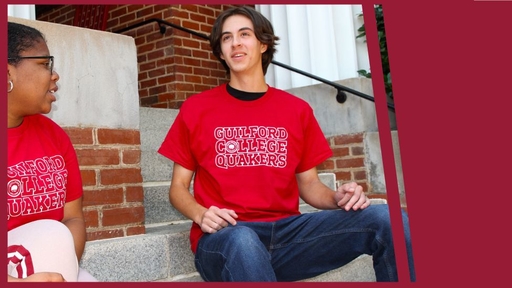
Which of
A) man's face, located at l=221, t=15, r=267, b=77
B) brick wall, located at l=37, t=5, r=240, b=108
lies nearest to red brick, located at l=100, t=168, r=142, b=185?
man's face, located at l=221, t=15, r=267, b=77

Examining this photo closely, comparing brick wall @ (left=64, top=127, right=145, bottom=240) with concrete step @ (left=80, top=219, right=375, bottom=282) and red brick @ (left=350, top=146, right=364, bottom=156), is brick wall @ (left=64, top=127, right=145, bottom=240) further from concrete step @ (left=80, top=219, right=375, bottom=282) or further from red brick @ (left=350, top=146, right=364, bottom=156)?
red brick @ (left=350, top=146, right=364, bottom=156)

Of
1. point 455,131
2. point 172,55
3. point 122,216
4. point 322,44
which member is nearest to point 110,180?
point 122,216

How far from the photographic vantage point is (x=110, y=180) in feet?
6.69

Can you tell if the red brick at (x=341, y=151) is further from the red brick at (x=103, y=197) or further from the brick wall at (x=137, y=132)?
the red brick at (x=103, y=197)

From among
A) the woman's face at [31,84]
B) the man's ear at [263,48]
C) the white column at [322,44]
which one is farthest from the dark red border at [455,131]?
the white column at [322,44]

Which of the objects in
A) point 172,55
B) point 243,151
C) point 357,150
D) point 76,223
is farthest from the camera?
point 172,55

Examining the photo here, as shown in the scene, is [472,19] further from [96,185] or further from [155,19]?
[155,19]

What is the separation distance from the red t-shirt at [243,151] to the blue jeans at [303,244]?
0.09 metres

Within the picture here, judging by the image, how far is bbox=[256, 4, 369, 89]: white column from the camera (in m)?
3.62

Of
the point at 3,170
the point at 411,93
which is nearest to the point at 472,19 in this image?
the point at 411,93

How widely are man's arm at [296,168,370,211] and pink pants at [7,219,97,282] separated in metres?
0.88

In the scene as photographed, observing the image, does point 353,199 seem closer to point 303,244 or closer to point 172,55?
point 303,244

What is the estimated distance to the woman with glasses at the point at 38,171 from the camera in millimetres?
1169

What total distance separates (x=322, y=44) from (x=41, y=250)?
285 centimetres
